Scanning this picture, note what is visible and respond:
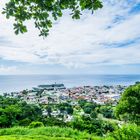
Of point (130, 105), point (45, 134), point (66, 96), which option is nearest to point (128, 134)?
point (45, 134)

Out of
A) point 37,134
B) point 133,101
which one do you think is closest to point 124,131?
point 37,134

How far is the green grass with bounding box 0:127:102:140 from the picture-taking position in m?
16.7

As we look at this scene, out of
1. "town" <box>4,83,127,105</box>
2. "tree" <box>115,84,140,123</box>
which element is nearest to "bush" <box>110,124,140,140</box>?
"tree" <box>115,84,140,123</box>

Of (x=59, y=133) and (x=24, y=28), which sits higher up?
(x=24, y=28)

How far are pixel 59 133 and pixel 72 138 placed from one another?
104 cm

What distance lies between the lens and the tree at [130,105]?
2469 cm

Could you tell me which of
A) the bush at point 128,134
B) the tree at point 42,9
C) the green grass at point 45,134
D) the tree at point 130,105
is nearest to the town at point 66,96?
the tree at point 130,105

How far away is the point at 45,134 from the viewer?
700 inches

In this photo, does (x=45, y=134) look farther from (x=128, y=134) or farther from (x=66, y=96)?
(x=66, y=96)

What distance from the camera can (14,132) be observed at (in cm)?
1820

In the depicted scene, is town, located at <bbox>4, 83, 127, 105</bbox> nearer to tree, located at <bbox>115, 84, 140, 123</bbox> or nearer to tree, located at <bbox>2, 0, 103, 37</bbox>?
tree, located at <bbox>115, 84, 140, 123</bbox>

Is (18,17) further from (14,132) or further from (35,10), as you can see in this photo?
(14,132)

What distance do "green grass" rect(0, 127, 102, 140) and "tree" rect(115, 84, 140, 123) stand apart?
7.96 metres

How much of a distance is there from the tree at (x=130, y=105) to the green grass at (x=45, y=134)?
796 centimetres
